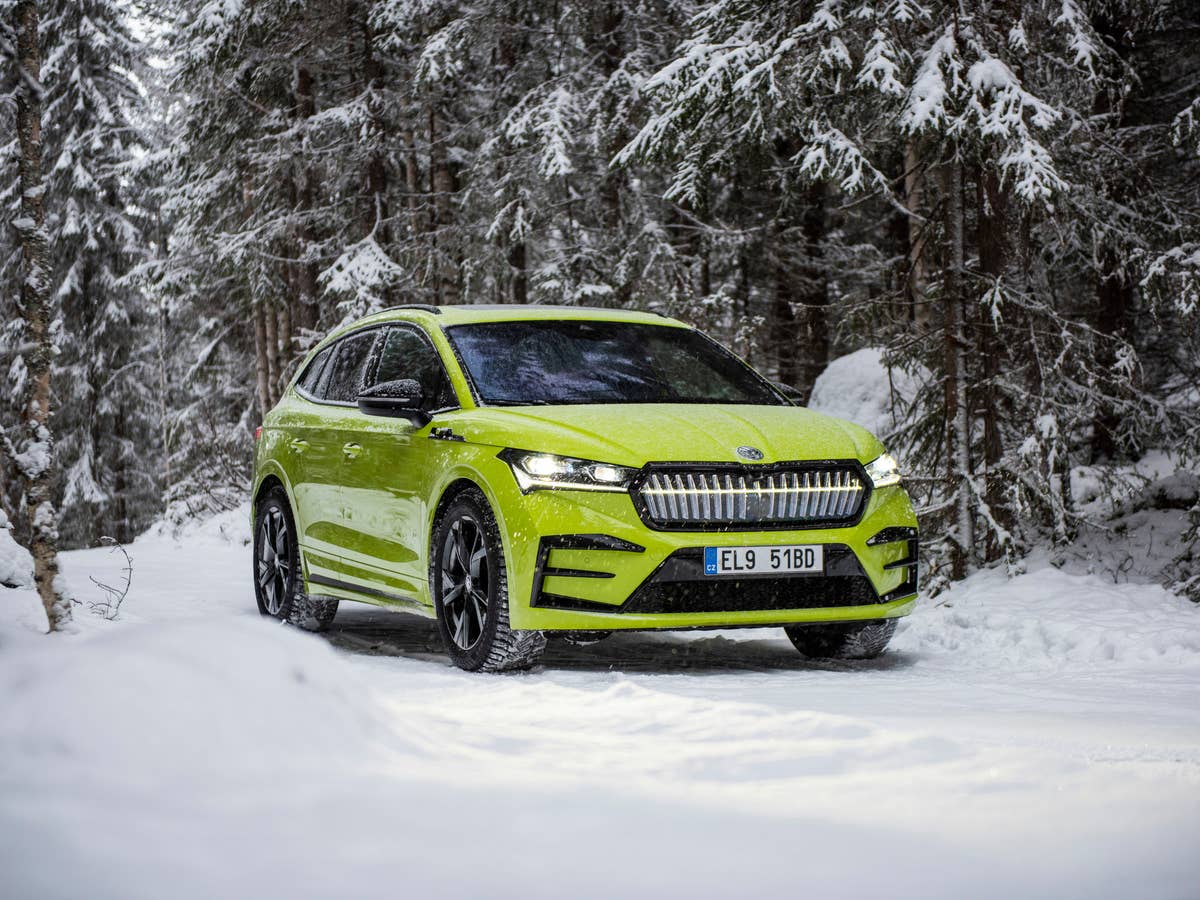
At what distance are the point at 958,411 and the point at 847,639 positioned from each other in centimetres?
327

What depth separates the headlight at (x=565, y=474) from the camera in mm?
5938

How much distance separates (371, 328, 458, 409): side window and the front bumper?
123cm

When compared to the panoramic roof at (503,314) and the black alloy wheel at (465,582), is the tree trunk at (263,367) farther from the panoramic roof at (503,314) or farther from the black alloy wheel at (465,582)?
the black alloy wheel at (465,582)

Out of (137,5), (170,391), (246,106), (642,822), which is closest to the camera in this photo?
(642,822)

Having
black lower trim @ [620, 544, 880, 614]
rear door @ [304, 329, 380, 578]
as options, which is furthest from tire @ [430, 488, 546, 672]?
rear door @ [304, 329, 380, 578]

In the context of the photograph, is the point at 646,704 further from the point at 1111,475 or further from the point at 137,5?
the point at 137,5

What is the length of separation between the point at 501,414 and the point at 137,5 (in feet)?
82.8

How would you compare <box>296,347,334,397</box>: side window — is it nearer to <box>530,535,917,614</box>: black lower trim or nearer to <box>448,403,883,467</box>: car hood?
<box>448,403,883,467</box>: car hood

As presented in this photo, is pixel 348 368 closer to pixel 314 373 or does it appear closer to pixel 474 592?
pixel 314 373

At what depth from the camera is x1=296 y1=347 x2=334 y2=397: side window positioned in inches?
351

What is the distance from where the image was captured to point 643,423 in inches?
247

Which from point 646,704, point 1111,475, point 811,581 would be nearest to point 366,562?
point 811,581

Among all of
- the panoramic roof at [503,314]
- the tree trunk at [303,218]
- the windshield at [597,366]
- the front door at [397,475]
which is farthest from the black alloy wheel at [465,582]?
the tree trunk at [303,218]

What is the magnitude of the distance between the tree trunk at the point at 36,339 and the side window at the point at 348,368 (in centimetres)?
189
